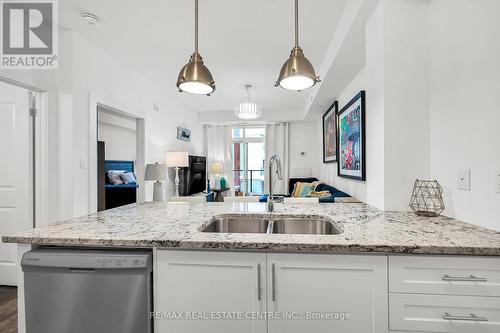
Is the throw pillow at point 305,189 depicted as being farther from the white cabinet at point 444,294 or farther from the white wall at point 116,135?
the white wall at point 116,135

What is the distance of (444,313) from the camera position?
3.12 feet

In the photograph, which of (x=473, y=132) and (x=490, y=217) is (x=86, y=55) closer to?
(x=473, y=132)

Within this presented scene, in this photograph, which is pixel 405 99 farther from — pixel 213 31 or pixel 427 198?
pixel 213 31

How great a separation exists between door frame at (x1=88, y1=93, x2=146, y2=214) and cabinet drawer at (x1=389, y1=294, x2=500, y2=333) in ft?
9.29

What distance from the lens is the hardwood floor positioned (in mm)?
1852

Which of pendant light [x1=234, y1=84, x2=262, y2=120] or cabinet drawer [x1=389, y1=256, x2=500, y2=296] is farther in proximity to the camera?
pendant light [x1=234, y1=84, x2=262, y2=120]

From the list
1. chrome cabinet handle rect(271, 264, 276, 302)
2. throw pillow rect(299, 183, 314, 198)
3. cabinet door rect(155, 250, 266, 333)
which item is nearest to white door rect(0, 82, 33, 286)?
cabinet door rect(155, 250, 266, 333)

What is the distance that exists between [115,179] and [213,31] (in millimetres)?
4467

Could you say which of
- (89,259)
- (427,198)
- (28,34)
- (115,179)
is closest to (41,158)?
(28,34)

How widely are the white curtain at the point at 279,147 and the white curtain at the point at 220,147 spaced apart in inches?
40.4

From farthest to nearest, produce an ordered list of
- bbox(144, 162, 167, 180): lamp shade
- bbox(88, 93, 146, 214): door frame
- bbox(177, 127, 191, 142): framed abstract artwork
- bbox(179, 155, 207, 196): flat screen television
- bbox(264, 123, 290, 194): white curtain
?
bbox(264, 123, 290, 194): white curtain, bbox(177, 127, 191, 142): framed abstract artwork, bbox(179, 155, 207, 196): flat screen television, bbox(144, 162, 167, 180): lamp shade, bbox(88, 93, 146, 214): door frame

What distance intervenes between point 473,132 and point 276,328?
1344 millimetres

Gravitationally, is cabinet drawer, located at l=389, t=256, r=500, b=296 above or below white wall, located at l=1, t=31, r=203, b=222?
below

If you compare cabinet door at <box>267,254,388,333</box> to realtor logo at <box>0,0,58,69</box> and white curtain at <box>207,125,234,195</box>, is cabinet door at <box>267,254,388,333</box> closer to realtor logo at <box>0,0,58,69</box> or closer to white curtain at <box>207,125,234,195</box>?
realtor logo at <box>0,0,58,69</box>
